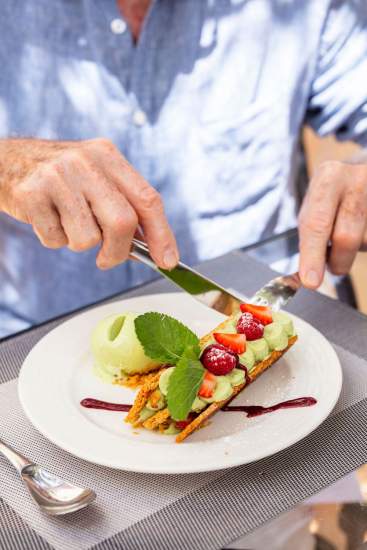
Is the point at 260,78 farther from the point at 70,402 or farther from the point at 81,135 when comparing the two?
the point at 70,402

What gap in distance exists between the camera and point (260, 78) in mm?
1725

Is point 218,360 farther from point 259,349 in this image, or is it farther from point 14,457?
point 14,457

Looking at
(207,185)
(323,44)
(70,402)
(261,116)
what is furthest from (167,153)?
(70,402)

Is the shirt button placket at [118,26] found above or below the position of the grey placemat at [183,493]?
above

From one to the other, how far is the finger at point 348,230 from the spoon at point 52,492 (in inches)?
23.3

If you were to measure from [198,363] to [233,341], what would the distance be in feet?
0.31

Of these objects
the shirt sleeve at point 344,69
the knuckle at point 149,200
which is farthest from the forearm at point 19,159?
the shirt sleeve at point 344,69

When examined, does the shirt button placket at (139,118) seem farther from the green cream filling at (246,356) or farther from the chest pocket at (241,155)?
the green cream filling at (246,356)

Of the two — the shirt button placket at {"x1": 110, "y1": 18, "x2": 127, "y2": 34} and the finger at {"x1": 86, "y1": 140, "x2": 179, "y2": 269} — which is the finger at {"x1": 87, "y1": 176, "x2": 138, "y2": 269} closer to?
the finger at {"x1": 86, "y1": 140, "x2": 179, "y2": 269}

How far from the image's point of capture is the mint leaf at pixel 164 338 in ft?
2.99

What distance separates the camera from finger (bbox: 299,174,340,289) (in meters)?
1.11

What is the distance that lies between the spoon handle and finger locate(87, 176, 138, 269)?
320 millimetres

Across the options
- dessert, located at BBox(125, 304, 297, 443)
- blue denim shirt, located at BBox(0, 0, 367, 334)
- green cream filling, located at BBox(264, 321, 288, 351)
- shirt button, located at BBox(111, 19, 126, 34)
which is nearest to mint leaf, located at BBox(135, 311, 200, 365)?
dessert, located at BBox(125, 304, 297, 443)

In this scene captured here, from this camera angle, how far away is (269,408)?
898 millimetres
